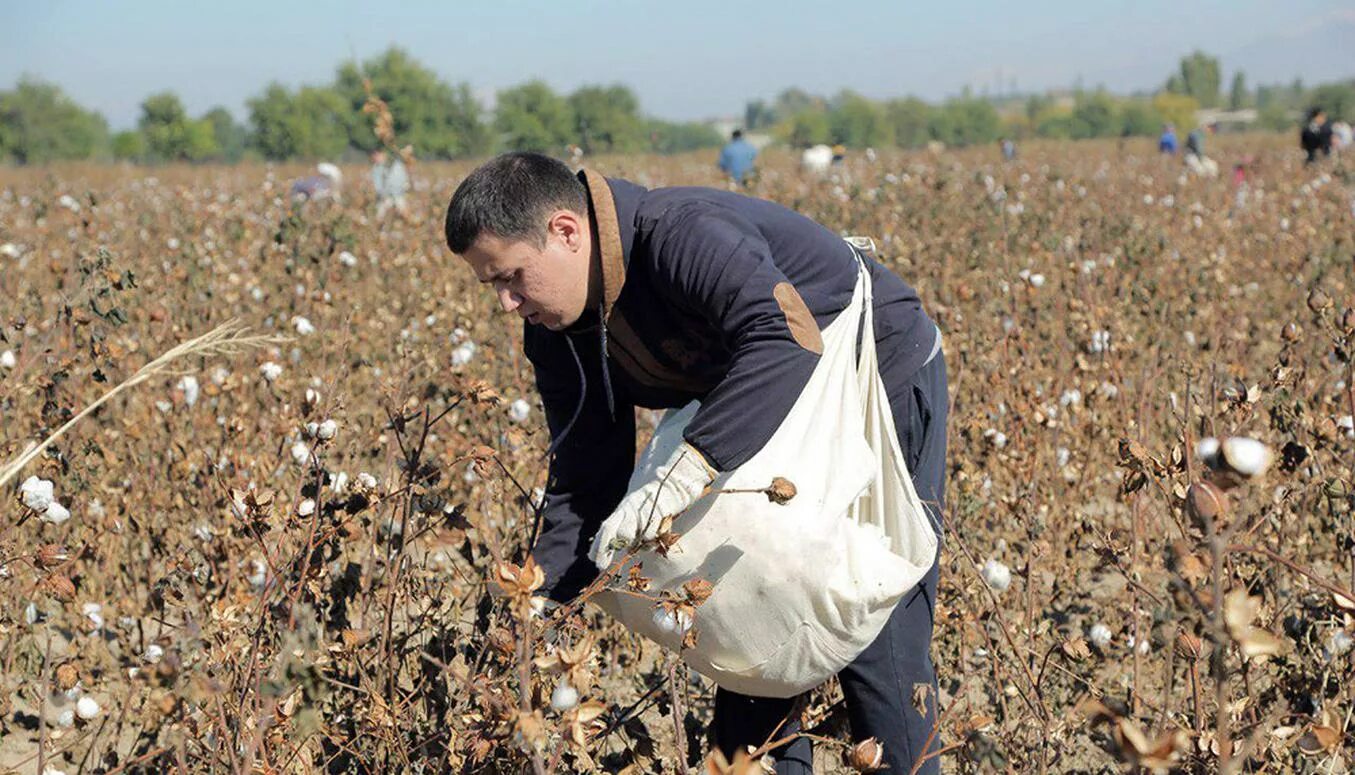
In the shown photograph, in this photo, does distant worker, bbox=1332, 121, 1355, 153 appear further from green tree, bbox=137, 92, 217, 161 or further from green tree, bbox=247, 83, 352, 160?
green tree, bbox=247, 83, 352, 160

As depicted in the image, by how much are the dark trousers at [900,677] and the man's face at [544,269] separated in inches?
19.7

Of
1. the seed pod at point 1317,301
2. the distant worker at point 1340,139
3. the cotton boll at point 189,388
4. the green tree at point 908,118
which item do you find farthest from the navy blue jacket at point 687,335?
the green tree at point 908,118

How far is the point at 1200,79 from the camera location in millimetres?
140500

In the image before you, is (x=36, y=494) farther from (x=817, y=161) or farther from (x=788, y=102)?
(x=788, y=102)

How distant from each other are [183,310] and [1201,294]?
388 cm

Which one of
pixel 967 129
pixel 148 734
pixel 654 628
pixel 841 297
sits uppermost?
pixel 841 297

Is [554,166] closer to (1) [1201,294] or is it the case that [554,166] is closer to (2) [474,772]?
(2) [474,772]

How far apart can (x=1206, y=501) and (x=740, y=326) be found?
2.63ft

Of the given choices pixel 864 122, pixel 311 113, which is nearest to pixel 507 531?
pixel 311 113

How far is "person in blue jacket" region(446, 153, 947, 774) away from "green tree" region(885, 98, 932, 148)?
245 ft

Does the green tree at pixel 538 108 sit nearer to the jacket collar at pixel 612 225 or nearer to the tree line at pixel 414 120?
the tree line at pixel 414 120

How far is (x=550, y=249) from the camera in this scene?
1913 millimetres

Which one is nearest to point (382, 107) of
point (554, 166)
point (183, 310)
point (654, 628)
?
point (183, 310)

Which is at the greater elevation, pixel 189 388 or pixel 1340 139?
pixel 189 388
